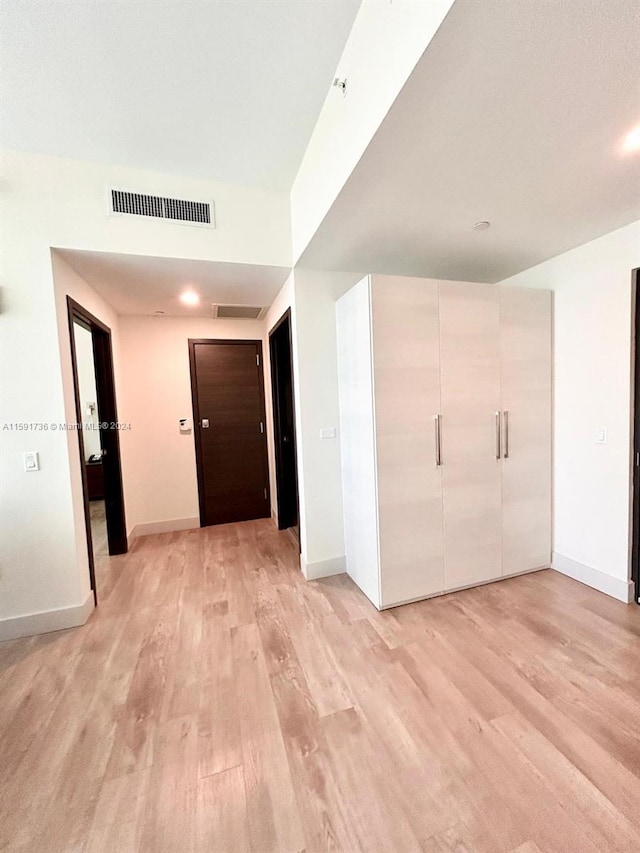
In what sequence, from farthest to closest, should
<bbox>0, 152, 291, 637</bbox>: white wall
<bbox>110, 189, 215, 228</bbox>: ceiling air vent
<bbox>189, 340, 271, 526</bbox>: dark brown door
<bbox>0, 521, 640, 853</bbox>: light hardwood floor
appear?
<bbox>189, 340, 271, 526</bbox>: dark brown door < <bbox>110, 189, 215, 228</bbox>: ceiling air vent < <bbox>0, 152, 291, 637</bbox>: white wall < <bbox>0, 521, 640, 853</bbox>: light hardwood floor

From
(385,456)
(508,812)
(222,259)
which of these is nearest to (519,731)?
(508,812)

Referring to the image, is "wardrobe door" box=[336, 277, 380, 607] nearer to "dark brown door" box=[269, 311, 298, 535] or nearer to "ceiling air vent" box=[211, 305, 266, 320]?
"dark brown door" box=[269, 311, 298, 535]

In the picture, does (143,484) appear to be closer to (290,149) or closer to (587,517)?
(290,149)

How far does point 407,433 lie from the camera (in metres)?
2.31

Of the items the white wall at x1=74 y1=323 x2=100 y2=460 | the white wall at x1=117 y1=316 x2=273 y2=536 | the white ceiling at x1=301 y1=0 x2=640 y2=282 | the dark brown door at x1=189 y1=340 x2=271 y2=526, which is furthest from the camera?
the white wall at x1=74 y1=323 x2=100 y2=460

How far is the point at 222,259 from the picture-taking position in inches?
94.8

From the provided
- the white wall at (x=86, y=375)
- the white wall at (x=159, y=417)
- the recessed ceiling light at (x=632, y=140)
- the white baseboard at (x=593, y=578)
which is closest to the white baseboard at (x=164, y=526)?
the white wall at (x=159, y=417)

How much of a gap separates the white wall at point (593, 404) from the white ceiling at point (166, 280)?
2167 mm

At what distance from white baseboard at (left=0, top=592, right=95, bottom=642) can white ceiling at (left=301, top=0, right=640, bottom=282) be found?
9.51ft

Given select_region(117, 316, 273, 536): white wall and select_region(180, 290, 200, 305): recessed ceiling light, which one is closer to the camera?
select_region(180, 290, 200, 305): recessed ceiling light

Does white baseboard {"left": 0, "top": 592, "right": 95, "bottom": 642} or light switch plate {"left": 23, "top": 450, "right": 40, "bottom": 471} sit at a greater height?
light switch plate {"left": 23, "top": 450, "right": 40, "bottom": 471}

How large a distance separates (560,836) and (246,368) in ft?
13.1

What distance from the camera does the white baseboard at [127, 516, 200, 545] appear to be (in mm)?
3780

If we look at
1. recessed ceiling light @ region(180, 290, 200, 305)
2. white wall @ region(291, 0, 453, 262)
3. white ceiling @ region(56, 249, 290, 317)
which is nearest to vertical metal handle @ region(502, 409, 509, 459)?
white wall @ region(291, 0, 453, 262)
